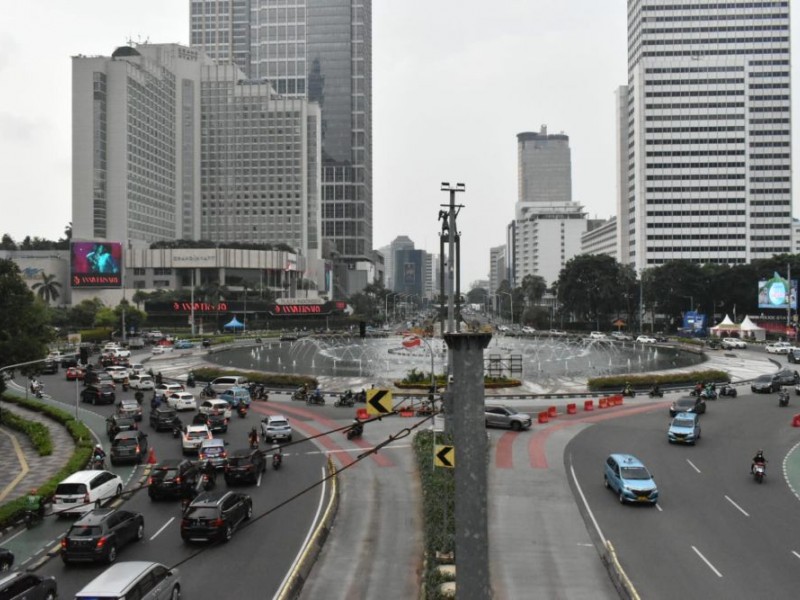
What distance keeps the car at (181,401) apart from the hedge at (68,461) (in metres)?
6.91

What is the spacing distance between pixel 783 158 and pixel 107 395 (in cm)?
Result: 16916

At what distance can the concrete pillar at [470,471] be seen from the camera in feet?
28.2

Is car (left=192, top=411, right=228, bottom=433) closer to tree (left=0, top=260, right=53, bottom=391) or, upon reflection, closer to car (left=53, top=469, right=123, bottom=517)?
tree (left=0, top=260, right=53, bottom=391)

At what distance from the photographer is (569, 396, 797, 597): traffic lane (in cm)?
1756

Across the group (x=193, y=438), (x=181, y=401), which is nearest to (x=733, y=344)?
(x=181, y=401)

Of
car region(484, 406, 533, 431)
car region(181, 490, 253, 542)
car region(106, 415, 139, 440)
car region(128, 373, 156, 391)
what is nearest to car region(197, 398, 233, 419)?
car region(106, 415, 139, 440)

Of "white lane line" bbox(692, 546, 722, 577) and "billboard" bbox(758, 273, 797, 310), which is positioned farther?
"billboard" bbox(758, 273, 797, 310)

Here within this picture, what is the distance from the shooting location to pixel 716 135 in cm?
16275

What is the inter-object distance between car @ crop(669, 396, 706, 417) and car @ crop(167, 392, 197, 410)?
32.5 meters

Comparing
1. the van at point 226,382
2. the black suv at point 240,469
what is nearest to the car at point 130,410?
the van at point 226,382

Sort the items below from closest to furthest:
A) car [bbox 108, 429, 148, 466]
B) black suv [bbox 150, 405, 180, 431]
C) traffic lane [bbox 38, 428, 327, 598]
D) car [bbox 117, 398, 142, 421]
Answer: traffic lane [bbox 38, 428, 327, 598], car [bbox 108, 429, 148, 466], black suv [bbox 150, 405, 180, 431], car [bbox 117, 398, 142, 421]

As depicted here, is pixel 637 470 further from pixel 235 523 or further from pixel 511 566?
pixel 235 523

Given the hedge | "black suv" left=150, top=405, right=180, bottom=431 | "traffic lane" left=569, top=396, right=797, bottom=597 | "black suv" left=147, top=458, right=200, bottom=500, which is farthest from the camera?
"black suv" left=150, top=405, right=180, bottom=431

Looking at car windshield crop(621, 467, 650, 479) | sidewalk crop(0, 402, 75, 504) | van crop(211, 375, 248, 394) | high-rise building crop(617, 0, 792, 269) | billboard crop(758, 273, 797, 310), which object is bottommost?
sidewalk crop(0, 402, 75, 504)
